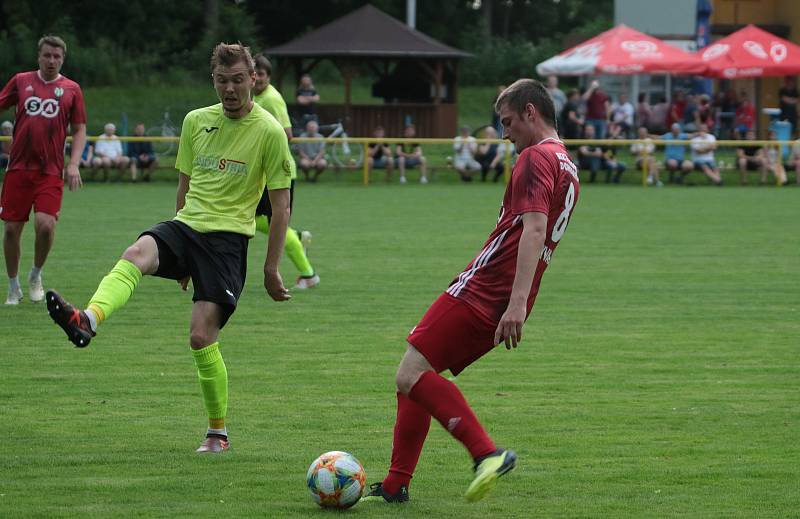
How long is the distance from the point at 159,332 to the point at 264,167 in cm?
361

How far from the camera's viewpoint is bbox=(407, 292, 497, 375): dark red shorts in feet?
16.4

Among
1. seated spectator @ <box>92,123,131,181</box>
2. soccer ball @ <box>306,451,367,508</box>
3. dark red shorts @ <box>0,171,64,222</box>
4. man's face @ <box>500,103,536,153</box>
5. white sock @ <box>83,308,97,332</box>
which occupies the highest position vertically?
man's face @ <box>500,103,536,153</box>

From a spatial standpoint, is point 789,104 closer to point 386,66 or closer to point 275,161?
point 386,66

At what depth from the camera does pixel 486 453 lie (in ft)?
16.2

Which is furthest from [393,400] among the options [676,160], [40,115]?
[676,160]

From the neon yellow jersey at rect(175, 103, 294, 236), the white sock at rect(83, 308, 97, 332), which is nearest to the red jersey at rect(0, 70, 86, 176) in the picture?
the neon yellow jersey at rect(175, 103, 294, 236)

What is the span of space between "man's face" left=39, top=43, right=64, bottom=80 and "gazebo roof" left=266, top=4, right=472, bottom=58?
854 inches

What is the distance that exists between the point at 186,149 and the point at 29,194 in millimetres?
4371

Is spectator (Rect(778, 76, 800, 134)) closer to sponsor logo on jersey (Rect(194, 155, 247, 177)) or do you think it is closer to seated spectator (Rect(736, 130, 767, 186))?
seated spectator (Rect(736, 130, 767, 186))

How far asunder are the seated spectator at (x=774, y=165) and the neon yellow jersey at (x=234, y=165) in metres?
21.8

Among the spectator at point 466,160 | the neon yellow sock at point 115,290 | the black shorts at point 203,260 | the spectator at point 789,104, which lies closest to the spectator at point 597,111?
the spectator at point 466,160

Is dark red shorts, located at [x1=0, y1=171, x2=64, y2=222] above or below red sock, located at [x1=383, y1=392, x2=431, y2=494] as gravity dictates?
above

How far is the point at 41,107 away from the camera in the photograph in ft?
32.7

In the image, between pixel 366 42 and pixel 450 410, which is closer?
pixel 450 410
